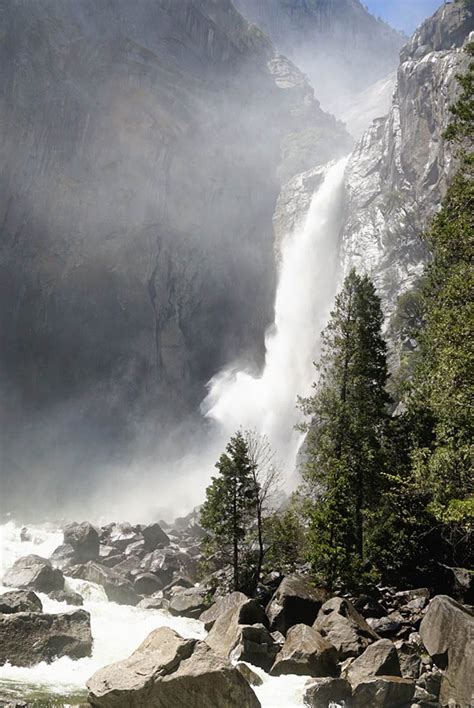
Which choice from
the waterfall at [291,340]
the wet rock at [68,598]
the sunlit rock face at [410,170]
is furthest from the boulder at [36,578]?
the sunlit rock face at [410,170]

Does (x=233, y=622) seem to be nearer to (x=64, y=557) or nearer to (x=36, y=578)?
(x=36, y=578)

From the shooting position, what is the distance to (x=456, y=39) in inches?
2106

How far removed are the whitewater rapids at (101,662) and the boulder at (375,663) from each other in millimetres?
1189

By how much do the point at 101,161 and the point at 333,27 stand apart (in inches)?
6087

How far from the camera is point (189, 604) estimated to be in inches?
912

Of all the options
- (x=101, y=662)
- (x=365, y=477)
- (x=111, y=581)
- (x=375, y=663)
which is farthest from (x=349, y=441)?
(x=111, y=581)

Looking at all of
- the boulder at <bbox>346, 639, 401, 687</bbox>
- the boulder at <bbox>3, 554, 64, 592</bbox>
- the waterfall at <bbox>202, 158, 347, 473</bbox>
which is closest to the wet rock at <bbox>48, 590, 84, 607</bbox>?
the boulder at <bbox>3, 554, 64, 592</bbox>

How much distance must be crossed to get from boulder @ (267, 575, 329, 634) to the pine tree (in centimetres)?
122

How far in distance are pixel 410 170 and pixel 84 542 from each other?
1778 inches

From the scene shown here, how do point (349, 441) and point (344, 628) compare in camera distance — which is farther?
point (349, 441)

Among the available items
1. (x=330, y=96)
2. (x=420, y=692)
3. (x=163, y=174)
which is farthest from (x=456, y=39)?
(x=330, y=96)

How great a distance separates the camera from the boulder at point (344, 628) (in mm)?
13562

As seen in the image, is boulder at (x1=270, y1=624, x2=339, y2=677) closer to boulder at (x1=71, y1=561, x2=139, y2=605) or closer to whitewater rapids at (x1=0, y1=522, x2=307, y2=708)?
whitewater rapids at (x1=0, y1=522, x2=307, y2=708)

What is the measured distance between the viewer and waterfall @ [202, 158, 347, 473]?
5641 centimetres
